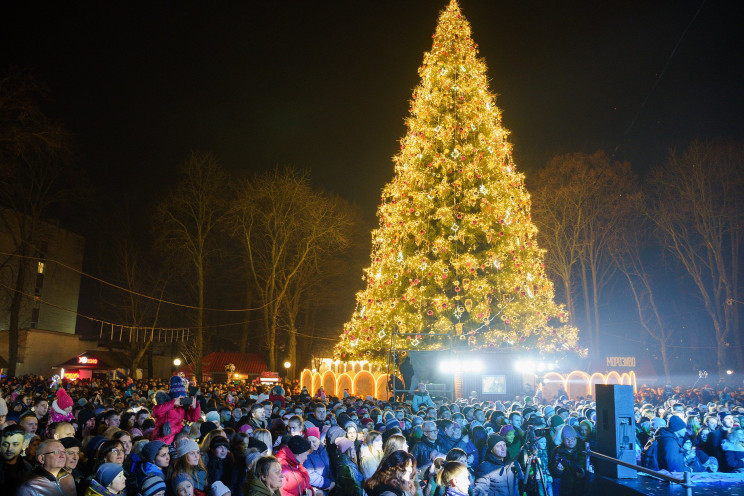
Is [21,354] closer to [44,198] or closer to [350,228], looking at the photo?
[44,198]

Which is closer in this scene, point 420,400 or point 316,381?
point 420,400

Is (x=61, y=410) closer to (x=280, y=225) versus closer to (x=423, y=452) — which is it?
(x=423, y=452)

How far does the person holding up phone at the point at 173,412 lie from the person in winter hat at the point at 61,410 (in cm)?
301

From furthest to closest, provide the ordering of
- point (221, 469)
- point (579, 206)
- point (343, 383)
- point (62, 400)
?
point (579, 206) < point (343, 383) < point (62, 400) < point (221, 469)

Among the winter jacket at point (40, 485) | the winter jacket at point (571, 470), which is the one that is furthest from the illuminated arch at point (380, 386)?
the winter jacket at point (40, 485)

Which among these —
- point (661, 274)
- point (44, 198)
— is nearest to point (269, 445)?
point (44, 198)

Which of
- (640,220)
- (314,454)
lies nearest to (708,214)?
(640,220)

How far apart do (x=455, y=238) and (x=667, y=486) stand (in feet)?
42.4

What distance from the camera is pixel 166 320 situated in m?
50.5

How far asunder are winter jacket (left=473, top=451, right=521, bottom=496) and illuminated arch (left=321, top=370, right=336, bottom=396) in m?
20.1

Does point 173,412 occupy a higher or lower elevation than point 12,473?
higher

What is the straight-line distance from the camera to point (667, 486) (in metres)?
8.34

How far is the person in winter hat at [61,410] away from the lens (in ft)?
39.4

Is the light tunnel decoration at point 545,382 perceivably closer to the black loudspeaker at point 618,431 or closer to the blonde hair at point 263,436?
the black loudspeaker at point 618,431
